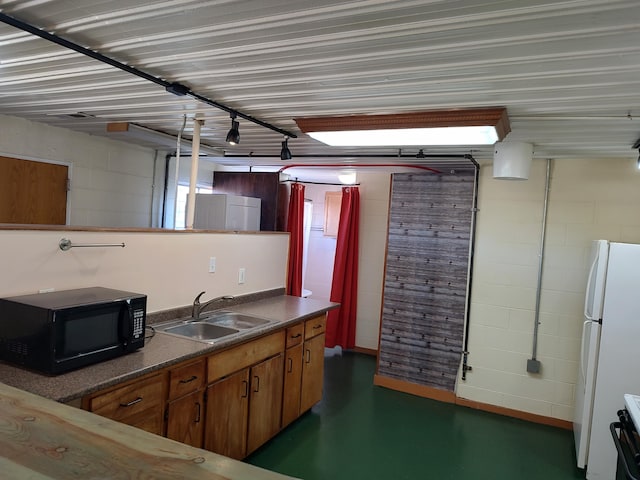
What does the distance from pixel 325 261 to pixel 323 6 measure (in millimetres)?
4684

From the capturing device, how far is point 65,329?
1.80 meters

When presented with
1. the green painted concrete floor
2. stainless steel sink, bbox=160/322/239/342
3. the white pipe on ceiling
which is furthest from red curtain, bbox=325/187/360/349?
→ stainless steel sink, bbox=160/322/239/342

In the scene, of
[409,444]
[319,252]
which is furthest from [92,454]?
[319,252]

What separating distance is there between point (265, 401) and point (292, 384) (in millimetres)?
388

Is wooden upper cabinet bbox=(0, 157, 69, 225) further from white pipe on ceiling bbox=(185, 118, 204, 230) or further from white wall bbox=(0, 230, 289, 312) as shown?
white wall bbox=(0, 230, 289, 312)

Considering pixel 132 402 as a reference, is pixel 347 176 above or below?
above

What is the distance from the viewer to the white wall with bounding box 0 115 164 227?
374 cm

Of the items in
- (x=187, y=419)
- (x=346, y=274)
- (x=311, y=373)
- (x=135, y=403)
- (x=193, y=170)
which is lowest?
(x=311, y=373)

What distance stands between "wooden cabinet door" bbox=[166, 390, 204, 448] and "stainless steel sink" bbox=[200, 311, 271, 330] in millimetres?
763

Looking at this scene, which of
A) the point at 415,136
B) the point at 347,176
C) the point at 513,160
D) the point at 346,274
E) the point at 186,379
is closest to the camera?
the point at 186,379

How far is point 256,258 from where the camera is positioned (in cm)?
379

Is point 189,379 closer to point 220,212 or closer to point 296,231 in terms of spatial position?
point 220,212

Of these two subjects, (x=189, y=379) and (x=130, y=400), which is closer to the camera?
(x=130, y=400)

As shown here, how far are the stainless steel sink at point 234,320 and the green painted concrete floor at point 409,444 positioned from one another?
879 mm
